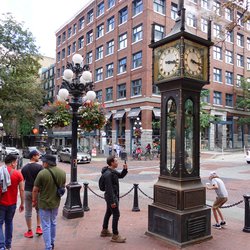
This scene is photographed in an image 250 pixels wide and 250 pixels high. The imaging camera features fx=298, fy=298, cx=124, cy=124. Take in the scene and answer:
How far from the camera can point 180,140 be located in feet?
19.5

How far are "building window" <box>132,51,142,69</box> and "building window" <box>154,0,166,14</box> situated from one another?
211 inches

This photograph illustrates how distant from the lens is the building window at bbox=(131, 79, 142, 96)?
117ft

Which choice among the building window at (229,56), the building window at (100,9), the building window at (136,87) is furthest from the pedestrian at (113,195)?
the building window at (100,9)

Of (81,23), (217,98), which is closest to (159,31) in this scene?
(217,98)

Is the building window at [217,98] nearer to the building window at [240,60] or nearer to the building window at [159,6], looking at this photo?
the building window at [240,60]

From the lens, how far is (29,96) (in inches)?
1369

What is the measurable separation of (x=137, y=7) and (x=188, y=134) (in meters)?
33.4

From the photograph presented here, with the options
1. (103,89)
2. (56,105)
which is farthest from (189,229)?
(103,89)

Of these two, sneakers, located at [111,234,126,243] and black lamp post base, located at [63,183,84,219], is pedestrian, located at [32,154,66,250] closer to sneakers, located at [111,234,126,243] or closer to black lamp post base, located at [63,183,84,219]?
sneakers, located at [111,234,126,243]

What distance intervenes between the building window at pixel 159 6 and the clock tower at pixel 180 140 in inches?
1217

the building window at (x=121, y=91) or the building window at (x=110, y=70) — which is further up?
the building window at (x=110, y=70)

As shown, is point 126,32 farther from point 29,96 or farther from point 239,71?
point 239,71

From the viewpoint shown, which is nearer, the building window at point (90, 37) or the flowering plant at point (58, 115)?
the flowering plant at point (58, 115)

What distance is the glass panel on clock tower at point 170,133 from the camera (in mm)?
6375
